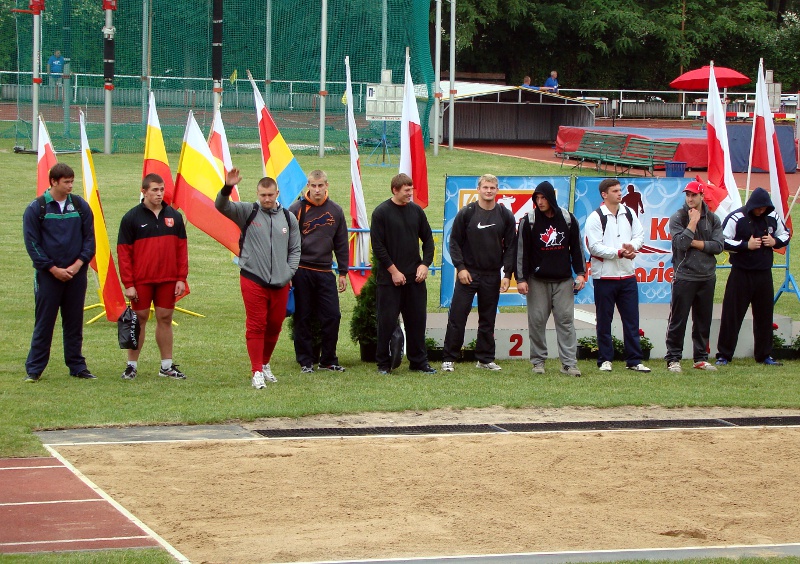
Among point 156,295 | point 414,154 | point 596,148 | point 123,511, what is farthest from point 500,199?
point 596,148

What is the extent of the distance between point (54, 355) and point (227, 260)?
686 centimetres

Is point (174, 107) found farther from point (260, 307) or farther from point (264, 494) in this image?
point (264, 494)

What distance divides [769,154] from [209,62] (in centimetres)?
2305

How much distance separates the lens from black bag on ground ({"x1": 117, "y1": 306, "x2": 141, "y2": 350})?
10.5m

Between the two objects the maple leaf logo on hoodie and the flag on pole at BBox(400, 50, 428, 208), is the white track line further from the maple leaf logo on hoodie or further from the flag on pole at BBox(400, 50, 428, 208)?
the flag on pole at BBox(400, 50, 428, 208)

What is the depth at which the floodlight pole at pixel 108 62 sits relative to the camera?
95.5ft

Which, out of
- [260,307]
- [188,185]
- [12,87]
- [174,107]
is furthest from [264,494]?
[12,87]

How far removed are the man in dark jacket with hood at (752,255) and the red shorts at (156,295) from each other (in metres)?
5.57

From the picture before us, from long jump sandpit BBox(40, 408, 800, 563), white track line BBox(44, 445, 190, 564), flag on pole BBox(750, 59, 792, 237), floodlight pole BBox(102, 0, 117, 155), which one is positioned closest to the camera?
white track line BBox(44, 445, 190, 564)

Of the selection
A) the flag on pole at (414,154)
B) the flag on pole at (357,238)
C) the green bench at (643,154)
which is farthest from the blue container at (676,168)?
the flag on pole at (414,154)

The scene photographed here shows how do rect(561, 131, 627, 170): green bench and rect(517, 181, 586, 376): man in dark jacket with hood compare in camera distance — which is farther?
rect(561, 131, 627, 170): green bench

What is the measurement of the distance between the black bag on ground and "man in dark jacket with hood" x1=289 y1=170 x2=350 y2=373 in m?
1.60

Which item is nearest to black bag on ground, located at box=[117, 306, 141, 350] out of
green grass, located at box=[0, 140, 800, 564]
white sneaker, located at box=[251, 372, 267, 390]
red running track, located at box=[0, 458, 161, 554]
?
green grass, located at box=[0, 140, 800, 564]

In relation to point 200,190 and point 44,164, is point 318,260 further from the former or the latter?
point 44,164
